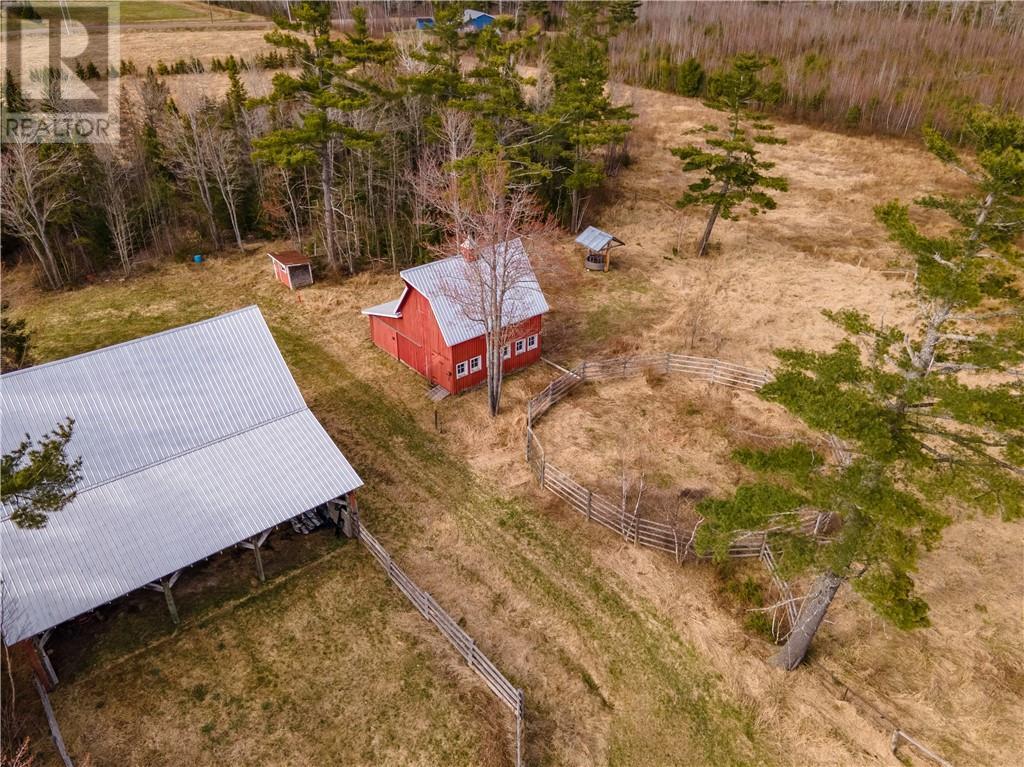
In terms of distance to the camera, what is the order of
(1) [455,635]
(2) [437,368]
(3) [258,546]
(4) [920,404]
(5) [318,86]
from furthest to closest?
(5) [318,86] → (2) [437,368] → (3) [258,546] → (1) [455,635] → (4) [920,404]

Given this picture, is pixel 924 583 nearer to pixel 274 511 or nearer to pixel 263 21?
pixel 274 511

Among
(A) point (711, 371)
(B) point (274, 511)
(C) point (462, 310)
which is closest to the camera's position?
(B) point (274, 511)

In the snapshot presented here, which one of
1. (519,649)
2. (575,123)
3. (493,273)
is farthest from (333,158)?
(519,649)

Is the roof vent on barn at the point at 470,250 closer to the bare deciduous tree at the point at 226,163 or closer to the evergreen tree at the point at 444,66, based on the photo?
the evergreen tree at the point at 444,66

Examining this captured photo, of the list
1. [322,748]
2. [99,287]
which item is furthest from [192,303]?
[322,748]

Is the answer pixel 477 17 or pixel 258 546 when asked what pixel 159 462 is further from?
pixel 477 17

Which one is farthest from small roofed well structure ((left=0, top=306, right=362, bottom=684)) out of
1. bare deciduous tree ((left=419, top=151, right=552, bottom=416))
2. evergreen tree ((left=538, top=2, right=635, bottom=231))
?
evergreen tree ((left=538, top=2, right=635, bottom=231))

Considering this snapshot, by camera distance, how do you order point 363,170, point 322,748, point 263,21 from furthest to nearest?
point 263,21 → point 363,170 → point 322,748
